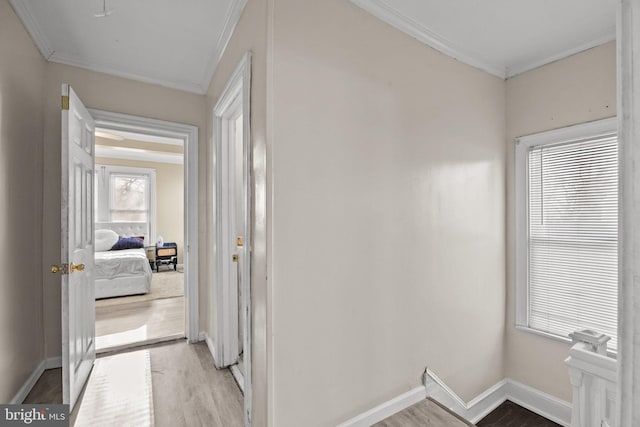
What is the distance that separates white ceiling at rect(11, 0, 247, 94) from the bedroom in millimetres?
1184

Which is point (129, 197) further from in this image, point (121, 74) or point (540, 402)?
point (540, 402)

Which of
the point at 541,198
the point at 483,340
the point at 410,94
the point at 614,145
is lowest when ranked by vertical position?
the point at 483,340

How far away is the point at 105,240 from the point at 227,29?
5461 millimetres

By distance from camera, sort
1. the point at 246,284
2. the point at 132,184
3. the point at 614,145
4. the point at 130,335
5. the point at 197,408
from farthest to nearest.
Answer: the point at 132,184, the point at 130,335, the point at 614,145, the point at 197,408, the point at 246,284

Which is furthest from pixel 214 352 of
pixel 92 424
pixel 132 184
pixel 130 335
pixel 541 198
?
pixel 132 184

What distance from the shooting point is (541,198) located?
8.27 feet

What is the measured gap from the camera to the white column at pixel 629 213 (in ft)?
1.82

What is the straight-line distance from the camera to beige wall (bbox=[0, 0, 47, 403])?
179cm

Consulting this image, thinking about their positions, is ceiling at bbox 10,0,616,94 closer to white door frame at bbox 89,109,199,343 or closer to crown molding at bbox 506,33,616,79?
crown molding at bbox 506,33,616,79

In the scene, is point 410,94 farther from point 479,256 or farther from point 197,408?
point 197,408

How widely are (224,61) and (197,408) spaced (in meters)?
2.45

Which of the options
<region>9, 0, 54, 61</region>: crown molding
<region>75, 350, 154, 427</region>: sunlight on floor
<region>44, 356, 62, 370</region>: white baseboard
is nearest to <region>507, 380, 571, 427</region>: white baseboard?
<region>75, 350, 154, 427</region>: sunlight on floor

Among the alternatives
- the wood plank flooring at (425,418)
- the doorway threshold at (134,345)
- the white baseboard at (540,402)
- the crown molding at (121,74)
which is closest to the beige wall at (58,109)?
the crown molding at (121,74)

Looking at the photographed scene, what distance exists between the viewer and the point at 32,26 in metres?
2.01
